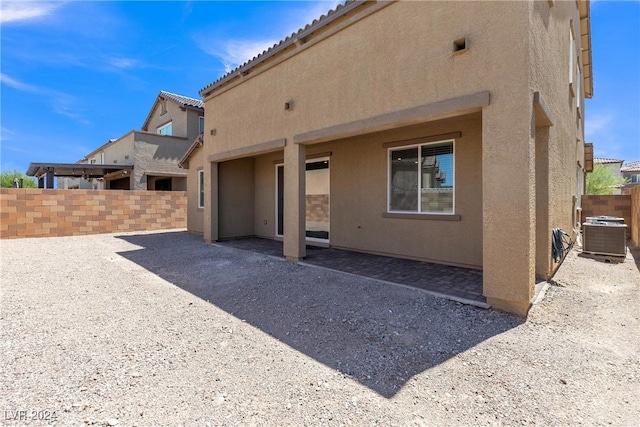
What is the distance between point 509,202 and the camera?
4.24 metres

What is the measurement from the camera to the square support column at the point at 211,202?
35.9 feet

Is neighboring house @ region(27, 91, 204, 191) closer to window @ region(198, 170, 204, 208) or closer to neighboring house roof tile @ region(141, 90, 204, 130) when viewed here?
neighboring house roof tile @ region(141, 90, 204, 130)

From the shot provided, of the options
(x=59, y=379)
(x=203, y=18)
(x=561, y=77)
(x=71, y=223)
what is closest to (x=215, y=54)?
(x=203, y=18)

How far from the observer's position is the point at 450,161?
23.1ft

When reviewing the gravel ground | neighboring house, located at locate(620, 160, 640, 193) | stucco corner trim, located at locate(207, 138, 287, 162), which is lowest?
the gravel ground

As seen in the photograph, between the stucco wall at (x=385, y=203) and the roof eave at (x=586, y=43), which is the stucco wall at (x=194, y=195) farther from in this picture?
the roof eave at (x=586, y=43)

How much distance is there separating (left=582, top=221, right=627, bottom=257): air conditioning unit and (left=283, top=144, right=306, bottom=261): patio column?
780 cm

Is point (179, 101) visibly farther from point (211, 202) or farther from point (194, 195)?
point (211, 202)

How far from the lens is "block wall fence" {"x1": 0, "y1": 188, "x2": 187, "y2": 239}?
481 inches

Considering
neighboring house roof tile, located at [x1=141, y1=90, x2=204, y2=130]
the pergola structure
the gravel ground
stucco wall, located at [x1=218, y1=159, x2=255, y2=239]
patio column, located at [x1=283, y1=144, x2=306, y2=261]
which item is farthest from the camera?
neighboring house roof tile, located at [x1=141, y1=90, x2=204, y2=130]

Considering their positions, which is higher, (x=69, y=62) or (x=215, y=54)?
(x=69, y=62)

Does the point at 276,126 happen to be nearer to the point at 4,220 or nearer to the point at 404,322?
the point at 404,322

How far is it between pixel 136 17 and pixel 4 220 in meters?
9.40

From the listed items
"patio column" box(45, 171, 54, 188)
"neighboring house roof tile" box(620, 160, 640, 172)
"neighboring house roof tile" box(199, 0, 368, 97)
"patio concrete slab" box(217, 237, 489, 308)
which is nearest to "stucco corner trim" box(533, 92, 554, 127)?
"patio concrete slab" box(217, 237, 489, 308)
